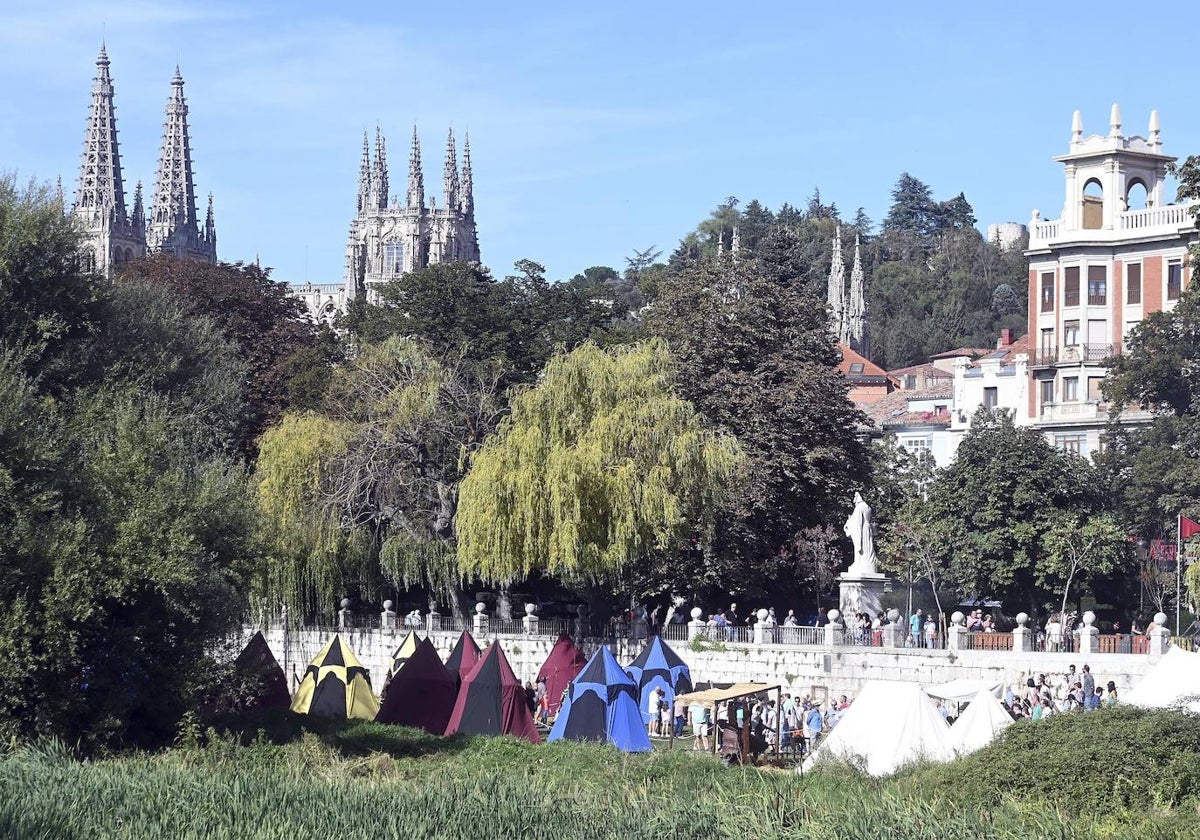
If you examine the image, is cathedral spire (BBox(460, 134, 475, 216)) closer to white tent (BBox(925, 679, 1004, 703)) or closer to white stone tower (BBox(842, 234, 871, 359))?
white stone tower (BBox(842, 234, 871, 359))

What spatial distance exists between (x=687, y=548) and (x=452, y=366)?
885cm

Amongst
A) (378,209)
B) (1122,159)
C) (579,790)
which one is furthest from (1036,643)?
(378,209)

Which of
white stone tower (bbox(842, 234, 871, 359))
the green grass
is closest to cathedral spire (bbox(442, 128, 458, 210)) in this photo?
white stone tower (bbox(842, 234, 871, 359))

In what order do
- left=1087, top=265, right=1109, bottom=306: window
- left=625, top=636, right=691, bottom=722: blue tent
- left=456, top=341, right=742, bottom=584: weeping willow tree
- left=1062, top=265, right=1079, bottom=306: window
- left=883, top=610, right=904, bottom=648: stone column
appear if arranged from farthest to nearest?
left=1062, top=265, right=1079, bottom=306: window
left=1087, top=265, right=1109, bottom=306: window
left=456, top=341, right=742, bottom=584: weeping willow tree
left=883, top=610, right=904, bottom=648: stone column
left=625, top=636, right=691, bottom=722: blue tent

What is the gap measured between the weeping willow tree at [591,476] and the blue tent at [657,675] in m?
5.63

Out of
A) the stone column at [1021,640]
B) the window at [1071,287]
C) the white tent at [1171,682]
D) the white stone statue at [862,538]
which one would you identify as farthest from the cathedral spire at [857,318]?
the white tent at [1171,682]

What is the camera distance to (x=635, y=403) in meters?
43.7

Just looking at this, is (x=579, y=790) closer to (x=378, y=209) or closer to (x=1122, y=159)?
(x=1122, y=159)

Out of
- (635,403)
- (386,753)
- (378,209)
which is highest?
(378,209)

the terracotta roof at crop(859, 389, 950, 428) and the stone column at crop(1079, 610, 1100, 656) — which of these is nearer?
the stone column at crop(1079, 610, 1100, 656)

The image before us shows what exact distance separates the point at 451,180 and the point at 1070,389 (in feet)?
322

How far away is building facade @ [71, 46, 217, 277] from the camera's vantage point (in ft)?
480

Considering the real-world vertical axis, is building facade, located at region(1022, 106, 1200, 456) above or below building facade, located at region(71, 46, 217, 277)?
below

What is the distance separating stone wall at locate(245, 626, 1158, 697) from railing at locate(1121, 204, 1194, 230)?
83.4 ft
